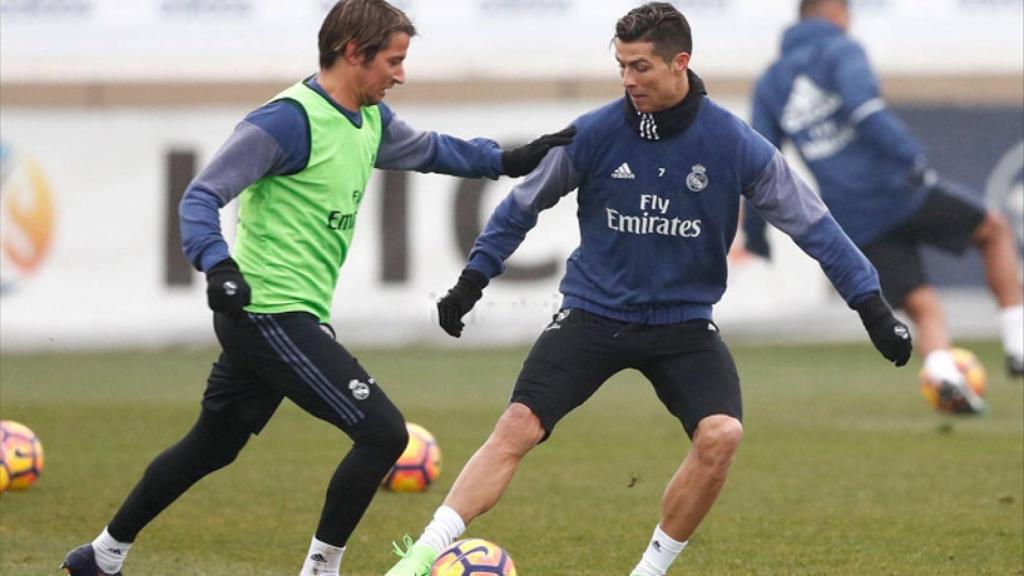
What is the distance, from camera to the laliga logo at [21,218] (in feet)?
57.4

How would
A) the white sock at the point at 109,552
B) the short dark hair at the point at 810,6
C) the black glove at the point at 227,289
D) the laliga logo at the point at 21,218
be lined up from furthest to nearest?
1. the laliga logo at the point at 21,218
2. the short dark hair at the point at 810,6
3. the white sock at the point at 109,552
4. the black glove at the point at 227,289

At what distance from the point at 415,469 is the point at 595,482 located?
0.98 metres

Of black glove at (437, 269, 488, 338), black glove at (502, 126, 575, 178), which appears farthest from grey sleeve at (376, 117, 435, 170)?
black glove at (437, 269, 488, 338)

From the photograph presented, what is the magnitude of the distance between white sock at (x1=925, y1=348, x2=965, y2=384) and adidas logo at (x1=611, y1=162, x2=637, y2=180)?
19.5 ft

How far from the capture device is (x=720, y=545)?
812 centimetres

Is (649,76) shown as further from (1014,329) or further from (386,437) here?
(1014,329)

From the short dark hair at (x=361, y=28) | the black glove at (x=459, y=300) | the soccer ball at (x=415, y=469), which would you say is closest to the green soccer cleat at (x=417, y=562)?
the black glove at (x=459, y=300)

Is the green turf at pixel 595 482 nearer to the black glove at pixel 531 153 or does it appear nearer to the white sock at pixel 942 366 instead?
the white sock at pixel 942 366

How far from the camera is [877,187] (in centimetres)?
1272

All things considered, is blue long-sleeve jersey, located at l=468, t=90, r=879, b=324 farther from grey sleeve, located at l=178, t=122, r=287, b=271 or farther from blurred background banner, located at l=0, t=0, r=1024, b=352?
blurred background banner, located at l=0, t=0, r=1024, b=352

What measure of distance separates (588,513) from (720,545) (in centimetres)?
106

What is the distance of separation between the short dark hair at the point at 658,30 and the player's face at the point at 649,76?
21 mm

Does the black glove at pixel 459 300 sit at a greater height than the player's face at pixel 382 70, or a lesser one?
lesser

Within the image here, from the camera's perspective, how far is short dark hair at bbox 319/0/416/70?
269 inches
